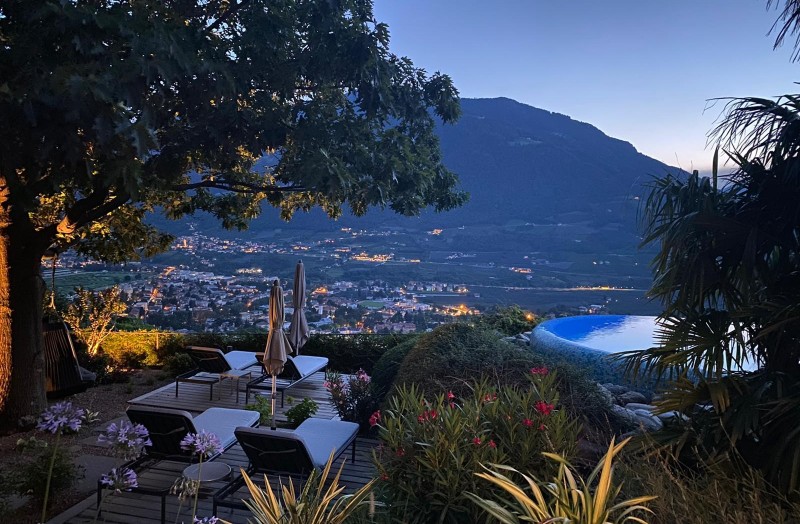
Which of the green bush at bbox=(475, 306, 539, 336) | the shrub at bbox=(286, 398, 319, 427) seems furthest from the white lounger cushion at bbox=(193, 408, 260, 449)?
the green bush at bbox=(475, 306, 539, 336)

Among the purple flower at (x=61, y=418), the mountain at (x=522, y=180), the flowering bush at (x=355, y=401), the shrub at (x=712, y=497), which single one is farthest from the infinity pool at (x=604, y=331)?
the mountain at (x=522, y=180)

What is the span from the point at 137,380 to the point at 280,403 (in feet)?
9.85

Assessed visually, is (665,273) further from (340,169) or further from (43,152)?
(43,152)

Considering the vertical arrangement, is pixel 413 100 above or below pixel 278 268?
above

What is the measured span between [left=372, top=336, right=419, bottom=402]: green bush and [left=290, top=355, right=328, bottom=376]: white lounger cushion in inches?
68.3

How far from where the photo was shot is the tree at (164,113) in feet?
13.4

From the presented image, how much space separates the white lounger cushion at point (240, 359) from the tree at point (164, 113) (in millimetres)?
2600

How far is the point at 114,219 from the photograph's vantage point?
8617mm

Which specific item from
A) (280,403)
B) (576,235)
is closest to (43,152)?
(280,403)

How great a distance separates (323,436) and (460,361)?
5.48 ft

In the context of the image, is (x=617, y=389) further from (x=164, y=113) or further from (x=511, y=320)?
(x=164, y=113)

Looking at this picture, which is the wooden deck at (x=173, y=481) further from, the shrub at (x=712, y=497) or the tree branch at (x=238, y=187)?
the tree branch at (x=238, y=187)

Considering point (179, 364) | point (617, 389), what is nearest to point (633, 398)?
point (617, 389)

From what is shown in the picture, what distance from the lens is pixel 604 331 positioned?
12070 mm
